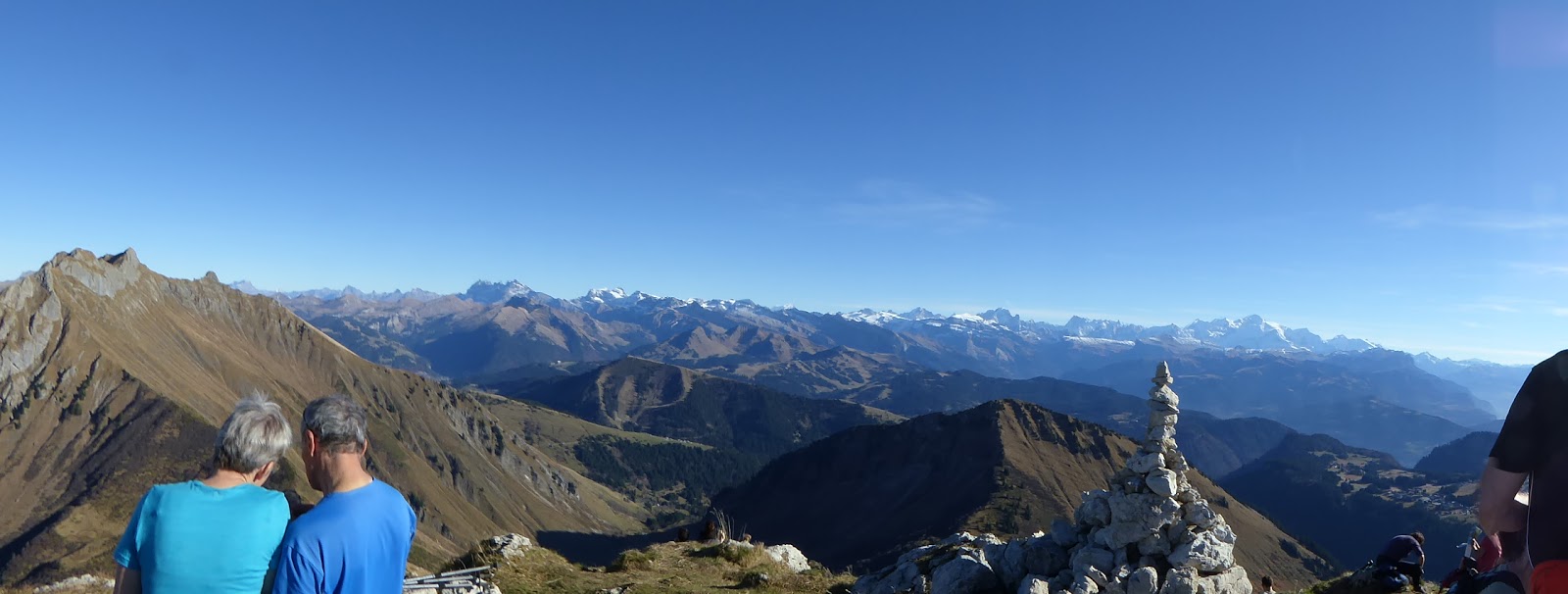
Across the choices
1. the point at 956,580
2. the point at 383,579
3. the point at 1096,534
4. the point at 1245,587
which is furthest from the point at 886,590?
the point at 383,579

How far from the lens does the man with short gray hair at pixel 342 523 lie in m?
6.32

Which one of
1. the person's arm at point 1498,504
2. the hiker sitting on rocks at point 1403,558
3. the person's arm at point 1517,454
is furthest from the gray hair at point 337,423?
the hiker sitting on rocks at point 1403,558

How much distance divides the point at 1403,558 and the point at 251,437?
23.2m

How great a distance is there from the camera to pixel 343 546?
6.41 metres

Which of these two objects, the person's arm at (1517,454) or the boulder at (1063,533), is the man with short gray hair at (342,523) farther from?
the boulder at (1063,533)

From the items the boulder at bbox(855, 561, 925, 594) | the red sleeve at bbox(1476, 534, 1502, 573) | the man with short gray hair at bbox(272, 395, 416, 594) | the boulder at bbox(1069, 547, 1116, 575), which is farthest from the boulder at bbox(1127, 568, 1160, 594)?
the man with short gray hair at bbox(272, 395, 416, 594)

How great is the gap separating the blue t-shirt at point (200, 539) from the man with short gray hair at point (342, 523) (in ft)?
0.79

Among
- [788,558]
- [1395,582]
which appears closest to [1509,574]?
[1395,582]

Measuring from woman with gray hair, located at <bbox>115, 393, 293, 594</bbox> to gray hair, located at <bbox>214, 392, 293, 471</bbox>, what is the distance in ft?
0.07

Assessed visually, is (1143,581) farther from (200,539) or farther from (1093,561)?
(200,539)

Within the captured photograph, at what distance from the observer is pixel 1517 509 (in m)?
5.96

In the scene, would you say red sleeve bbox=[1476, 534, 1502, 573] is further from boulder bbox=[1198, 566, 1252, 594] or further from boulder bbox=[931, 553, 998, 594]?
boulder bbox=[931, 553, 998, 594]

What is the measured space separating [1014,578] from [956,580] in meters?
1.63

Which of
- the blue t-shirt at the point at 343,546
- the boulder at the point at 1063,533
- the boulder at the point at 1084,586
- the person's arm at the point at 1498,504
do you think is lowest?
the boulder at the point at 1084,586
